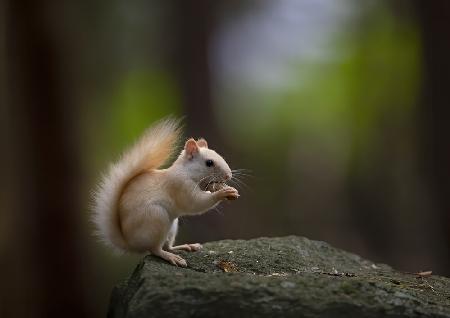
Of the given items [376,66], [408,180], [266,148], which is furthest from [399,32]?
[266,148]

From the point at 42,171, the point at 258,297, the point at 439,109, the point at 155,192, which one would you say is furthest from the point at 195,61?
the point at 258,297

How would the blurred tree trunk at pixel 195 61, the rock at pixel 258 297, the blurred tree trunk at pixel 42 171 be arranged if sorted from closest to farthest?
the rock at pixel 258 297, the blurred tree trunk at pixel 42 171, the blurred tree trunk at pixel 195 61

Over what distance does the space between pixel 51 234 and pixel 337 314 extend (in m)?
2.96

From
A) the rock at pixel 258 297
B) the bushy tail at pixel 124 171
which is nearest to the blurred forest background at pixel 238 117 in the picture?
the bushy tail at pixel 124 171

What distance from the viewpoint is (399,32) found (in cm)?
959

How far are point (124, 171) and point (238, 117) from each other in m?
8.87

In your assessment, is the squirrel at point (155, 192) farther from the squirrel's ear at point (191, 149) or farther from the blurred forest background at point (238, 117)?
the blurred forest background at point (238, 117)

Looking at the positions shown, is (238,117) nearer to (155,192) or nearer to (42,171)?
(42,171)

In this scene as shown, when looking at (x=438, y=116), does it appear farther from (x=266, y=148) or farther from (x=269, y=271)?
(x=266, y=148)

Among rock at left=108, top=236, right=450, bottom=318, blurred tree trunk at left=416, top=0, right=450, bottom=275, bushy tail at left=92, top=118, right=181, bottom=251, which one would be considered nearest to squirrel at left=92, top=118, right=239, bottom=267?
bushy tail at left=92, top=118, right=181, bottom=251

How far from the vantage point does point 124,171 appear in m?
2.65

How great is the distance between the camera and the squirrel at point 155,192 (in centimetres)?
252

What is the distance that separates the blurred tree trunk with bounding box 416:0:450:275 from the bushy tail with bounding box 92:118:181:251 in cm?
326

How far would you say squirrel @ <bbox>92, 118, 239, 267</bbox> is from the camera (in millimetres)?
2516
